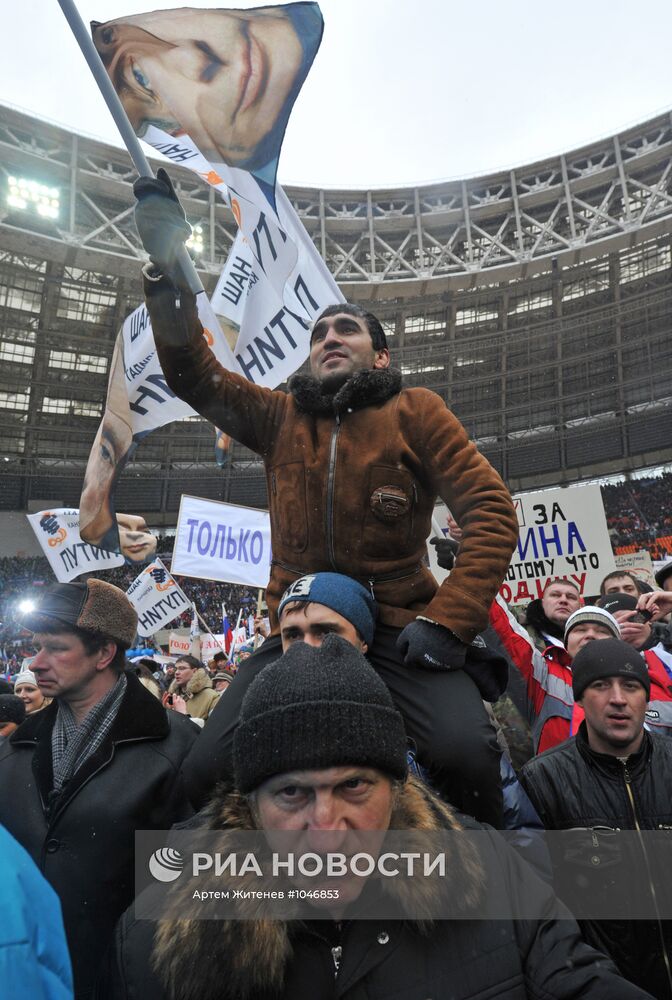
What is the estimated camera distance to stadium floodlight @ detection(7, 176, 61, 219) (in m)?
18.3

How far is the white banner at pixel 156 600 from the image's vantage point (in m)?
8.65

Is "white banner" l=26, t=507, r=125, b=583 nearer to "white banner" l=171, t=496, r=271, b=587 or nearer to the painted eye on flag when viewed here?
"white banner" l=171, t=496, r=271, b=587

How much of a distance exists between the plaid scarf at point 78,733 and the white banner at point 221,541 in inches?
179

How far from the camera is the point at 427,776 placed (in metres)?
1.55

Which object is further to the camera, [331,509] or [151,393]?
[151,393]

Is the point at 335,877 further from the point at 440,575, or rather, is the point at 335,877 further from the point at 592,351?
the point at 592,351

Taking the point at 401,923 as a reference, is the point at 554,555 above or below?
above

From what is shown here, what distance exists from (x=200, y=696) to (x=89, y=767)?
12.7ft

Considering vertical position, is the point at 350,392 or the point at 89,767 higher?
the point at 350,392

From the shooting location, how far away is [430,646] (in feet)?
5.04

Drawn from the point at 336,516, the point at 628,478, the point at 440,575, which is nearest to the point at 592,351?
the point at 628,478

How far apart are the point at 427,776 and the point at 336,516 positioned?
2.31 feet

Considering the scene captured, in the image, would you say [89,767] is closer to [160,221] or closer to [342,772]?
[342,772]

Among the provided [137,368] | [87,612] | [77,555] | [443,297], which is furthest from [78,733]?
[443,297]
